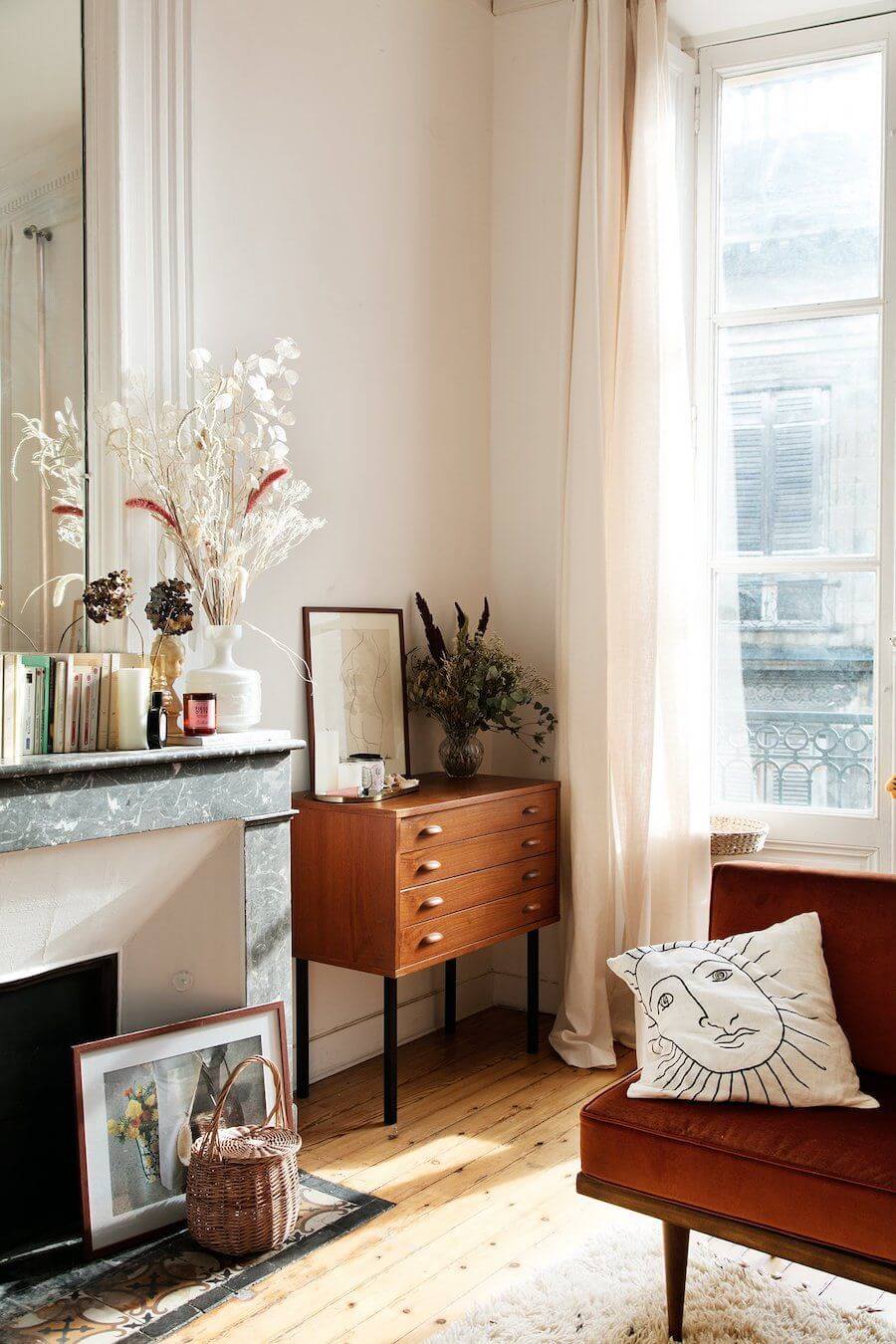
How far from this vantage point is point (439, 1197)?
8.47 ft

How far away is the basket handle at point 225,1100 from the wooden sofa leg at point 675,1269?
31.8 inches

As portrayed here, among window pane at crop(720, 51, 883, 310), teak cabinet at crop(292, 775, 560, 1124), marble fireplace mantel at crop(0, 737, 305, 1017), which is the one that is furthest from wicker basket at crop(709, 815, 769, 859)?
window pane at crop(720, 51, 883, 310)

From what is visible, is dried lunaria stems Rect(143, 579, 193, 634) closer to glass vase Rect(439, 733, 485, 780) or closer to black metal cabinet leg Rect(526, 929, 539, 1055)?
glass vase Rect(439, 733, 485, 780)

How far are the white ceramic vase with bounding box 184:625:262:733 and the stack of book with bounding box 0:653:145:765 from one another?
23cm

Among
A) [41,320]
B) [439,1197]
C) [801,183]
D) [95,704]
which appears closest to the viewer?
[95,704]

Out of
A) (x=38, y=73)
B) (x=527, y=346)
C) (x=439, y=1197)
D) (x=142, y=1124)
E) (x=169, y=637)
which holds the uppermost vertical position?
(x=38, y=73)

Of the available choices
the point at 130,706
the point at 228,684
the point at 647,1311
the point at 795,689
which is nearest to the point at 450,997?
the point at 795,689

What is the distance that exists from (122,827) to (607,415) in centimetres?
194

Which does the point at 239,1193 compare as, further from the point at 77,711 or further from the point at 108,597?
the point at 108,597

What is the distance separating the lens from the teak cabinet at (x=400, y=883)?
2.94m

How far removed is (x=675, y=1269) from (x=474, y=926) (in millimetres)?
1263

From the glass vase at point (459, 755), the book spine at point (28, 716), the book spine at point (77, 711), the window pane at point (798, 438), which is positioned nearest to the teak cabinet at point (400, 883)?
the glass vase at point (459, 755)

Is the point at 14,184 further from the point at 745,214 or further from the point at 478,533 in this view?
the point at 745,214

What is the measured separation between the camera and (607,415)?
3.53 meters
